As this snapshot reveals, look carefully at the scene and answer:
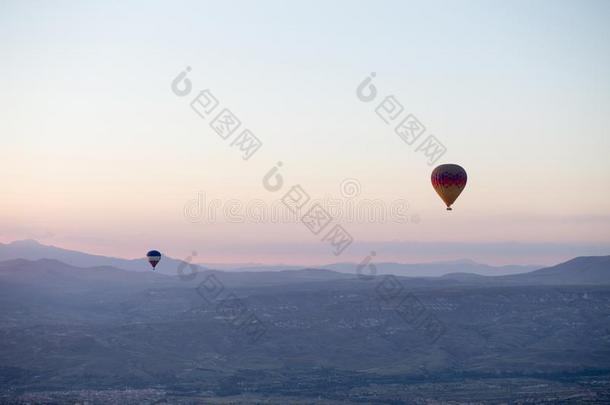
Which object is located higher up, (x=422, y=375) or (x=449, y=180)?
(x=449, y=180)

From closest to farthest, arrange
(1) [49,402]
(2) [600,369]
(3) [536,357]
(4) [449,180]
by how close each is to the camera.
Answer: (4) [449,180] → (1) [49,402] → (2) [600,369] → (3) [536,357]

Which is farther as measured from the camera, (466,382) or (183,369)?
(183,369)

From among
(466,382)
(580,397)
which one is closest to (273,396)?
(466,382)

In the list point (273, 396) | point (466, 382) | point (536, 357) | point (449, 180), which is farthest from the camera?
point (536, 357)

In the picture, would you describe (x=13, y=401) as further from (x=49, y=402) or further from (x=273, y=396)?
(x=273, y=396)

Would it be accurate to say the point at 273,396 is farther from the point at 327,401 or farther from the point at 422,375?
the point at 422,375

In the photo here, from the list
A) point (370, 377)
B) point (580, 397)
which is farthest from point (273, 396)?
point (580, 397)

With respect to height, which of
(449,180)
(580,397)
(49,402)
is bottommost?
(580,397)
